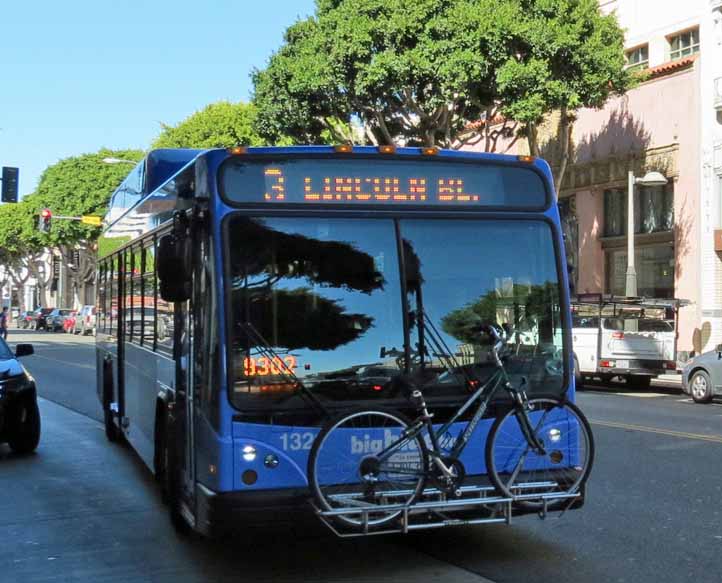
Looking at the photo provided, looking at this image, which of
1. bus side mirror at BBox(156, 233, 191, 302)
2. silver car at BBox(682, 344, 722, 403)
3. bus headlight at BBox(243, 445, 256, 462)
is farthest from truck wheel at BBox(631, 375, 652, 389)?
bus headlight at BBox(243, 445, 256, 462)

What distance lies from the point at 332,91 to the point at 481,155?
21882 millimetres

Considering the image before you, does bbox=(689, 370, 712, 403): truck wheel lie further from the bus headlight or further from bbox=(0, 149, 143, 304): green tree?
bbox=(0, 149, 143, 304): green tree

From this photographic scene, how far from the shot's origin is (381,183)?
6633 mm

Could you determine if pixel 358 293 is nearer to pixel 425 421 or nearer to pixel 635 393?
pixel 425 421

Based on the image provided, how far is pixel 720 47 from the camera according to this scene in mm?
→ 31031

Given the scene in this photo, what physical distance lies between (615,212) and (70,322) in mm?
40421

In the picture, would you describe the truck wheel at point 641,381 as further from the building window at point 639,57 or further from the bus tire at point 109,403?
the bus tire at point 109,403

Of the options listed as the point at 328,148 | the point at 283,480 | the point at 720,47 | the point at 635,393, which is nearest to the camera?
the point at 283,480

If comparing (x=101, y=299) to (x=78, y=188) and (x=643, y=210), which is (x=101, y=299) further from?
(x=78, y=188)

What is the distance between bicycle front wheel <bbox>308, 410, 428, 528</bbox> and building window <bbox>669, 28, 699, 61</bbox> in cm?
2974

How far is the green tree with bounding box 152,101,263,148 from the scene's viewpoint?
4891cm

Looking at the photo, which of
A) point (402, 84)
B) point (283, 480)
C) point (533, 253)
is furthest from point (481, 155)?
point (402, 84)

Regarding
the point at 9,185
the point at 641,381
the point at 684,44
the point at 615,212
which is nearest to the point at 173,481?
the point at 641,381

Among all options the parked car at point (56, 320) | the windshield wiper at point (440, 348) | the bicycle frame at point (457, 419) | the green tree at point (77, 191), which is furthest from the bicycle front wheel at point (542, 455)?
Result: the parked car at point (56, 320)
